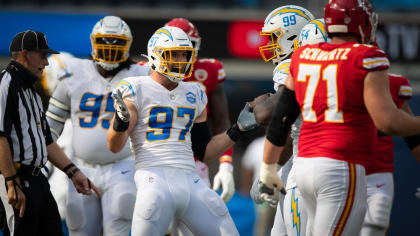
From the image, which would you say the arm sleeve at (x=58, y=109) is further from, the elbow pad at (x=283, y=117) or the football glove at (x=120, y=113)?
the elbow pad at (x=283, y=117)

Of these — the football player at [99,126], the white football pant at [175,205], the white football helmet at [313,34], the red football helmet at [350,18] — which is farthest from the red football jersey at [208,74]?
the red football helmet at [350,18]

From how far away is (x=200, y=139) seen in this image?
461cm

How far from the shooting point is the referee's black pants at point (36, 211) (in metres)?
4.20

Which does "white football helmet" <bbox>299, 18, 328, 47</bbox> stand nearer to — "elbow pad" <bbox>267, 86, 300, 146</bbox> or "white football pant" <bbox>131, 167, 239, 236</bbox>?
"elbow pad" <bbox>267, 86, 300, 146</bbox>

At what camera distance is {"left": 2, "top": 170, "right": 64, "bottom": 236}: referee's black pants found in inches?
165

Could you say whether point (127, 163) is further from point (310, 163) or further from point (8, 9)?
point (8, 9)

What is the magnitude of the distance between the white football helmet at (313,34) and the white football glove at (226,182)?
1.55 m

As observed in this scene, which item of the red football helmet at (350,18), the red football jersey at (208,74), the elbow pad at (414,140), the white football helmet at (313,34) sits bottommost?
the elbow pad at (414,140)

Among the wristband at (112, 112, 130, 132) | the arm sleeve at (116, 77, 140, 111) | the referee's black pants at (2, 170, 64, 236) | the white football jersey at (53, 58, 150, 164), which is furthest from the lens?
the white football jersey at (53, 58, 150, 164)

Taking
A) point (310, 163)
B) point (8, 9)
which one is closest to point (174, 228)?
point (310, 163)

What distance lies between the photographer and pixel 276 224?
4406 mm

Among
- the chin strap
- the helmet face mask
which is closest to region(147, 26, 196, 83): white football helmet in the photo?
the helmet face mask

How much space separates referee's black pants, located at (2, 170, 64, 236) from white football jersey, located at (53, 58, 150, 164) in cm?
63

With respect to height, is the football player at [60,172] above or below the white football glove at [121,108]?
below
